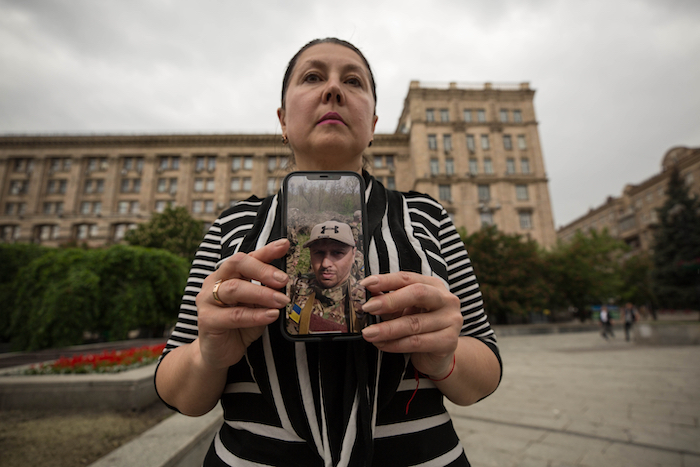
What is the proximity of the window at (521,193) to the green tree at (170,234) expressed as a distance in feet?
116

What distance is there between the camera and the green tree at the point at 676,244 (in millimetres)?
26375

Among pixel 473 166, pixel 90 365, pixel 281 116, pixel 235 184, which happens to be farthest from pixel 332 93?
pixel 235 184

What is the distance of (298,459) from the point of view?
2.88 ft

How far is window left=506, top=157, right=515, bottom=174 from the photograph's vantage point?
38781 mm

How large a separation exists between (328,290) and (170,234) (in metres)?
30.1

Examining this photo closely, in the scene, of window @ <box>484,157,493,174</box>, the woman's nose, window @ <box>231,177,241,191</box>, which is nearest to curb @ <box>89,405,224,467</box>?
the woman's nose

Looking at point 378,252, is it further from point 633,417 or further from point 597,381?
point 597,381

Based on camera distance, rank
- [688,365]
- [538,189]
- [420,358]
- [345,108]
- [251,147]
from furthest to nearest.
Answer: [251,147] < [538,189] < [688,365] < [345,108] < [420,358]

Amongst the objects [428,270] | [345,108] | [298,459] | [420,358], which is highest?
[345,108]

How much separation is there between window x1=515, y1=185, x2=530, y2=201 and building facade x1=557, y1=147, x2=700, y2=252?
6.95 m

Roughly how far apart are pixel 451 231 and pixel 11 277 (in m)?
23.8

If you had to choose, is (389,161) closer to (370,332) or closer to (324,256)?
(324,256)

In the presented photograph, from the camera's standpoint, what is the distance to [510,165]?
39.0 m

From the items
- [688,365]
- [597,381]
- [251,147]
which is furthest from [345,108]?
[251,147]
